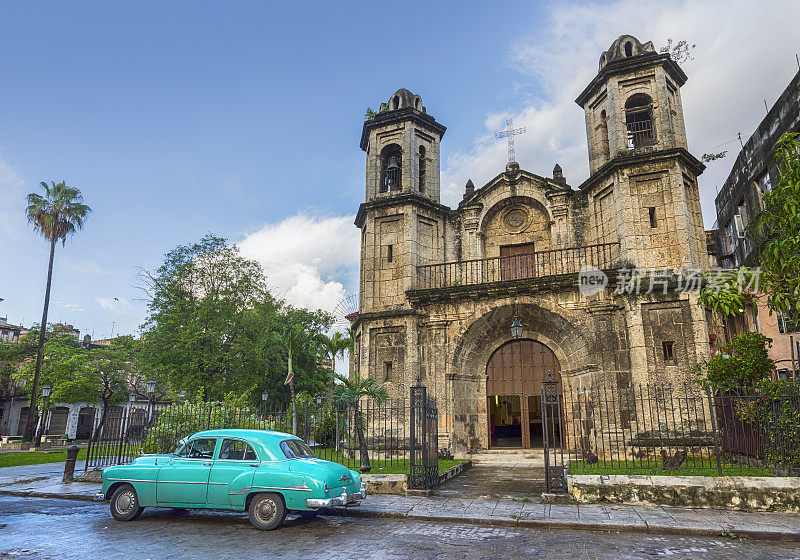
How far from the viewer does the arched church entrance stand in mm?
16812

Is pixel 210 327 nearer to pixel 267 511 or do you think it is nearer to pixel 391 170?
pixel 391 170

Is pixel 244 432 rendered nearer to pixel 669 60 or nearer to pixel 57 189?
pixel 669 60

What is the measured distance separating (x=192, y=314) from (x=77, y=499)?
17.2 m

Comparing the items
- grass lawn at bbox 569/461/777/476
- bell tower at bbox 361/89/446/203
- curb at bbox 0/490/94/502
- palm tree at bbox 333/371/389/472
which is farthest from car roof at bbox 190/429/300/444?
bell tower at bbox 361/89/446/203

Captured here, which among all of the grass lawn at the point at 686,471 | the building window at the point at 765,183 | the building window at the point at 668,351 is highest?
the building window at the point at 765,183

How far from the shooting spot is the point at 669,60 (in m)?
16.5

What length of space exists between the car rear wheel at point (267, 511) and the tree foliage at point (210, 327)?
18.2 m

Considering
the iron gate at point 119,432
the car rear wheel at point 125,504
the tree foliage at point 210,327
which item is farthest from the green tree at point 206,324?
the car rear wheel at point 125,504

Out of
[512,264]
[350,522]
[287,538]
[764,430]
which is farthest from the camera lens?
[512,264]

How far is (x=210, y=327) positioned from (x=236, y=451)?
2034cm

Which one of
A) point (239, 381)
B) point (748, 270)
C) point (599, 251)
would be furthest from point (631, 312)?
point (239, 381)

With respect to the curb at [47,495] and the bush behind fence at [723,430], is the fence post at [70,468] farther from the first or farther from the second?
the bush behind fence at [723,430]

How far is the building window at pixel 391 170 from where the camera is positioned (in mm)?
19719

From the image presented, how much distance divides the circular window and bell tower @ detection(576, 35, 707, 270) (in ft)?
8.03
